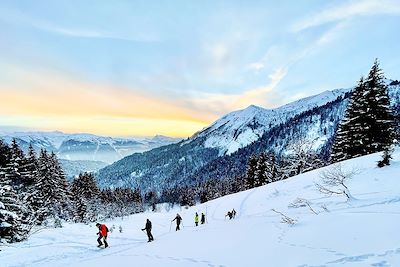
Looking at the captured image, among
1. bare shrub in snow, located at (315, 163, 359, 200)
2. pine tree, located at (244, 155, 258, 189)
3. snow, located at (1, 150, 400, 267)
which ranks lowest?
snow, located at (1, 150, 400, 267)

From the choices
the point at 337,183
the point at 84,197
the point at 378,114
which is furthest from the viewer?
the point at 84,197

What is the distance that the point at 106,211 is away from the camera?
80938 millimetres

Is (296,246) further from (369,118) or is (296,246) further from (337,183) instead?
(369,118)

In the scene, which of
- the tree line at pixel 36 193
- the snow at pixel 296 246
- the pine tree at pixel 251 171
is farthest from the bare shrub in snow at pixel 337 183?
the pine tree at pixel 251 171

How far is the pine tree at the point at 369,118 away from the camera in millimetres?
29016

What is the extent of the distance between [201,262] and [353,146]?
28.2 metres

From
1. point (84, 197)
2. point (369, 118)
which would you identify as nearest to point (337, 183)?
point (369, 118)

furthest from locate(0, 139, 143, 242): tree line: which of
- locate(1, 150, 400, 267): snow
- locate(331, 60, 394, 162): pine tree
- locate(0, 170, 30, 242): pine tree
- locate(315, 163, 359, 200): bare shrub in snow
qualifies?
locate(331, 60, 394, 162): pine tree

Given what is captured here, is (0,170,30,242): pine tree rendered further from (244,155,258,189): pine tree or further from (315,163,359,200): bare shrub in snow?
(244,155,258,189): pine tree

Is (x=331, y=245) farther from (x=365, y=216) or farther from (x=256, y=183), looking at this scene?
(x=256, y=183)

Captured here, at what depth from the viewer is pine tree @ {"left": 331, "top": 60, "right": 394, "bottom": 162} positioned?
29.0 meters

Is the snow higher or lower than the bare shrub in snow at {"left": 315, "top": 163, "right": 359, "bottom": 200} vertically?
lower

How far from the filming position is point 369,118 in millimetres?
29359

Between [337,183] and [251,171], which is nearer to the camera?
[337,183]
